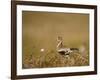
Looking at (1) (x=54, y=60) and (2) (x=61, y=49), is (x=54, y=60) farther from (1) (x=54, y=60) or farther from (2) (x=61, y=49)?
(2) (x=61, y=49)

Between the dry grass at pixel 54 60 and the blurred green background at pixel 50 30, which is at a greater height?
the blurred green background at pixel 50 30

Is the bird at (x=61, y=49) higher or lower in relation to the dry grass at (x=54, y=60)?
higher

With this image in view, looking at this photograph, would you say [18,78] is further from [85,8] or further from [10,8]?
[85,8]

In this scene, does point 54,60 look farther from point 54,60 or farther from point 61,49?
point 61,49

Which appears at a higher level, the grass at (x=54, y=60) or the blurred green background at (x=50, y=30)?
the blurred green background at (x=50, y=30)

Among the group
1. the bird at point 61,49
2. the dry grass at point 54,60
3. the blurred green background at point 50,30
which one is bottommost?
the dry grass at point 54,60

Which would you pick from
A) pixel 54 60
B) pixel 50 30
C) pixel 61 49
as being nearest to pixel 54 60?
pixel 54 60

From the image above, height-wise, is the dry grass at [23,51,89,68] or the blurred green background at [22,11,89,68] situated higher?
the blurred green background at [22,11,89,68]

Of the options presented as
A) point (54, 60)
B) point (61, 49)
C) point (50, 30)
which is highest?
point (50, 30)

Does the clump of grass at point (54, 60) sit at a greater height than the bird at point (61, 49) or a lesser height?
lesser

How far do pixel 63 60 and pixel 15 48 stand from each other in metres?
0.51

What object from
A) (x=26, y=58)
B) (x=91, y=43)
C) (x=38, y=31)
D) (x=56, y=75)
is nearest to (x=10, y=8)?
(x=38, y=31)

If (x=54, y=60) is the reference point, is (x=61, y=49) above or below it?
above

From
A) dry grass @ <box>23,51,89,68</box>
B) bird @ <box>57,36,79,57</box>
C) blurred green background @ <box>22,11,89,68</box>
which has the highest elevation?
blurred green background @ <box>22,11,89,68</box>
